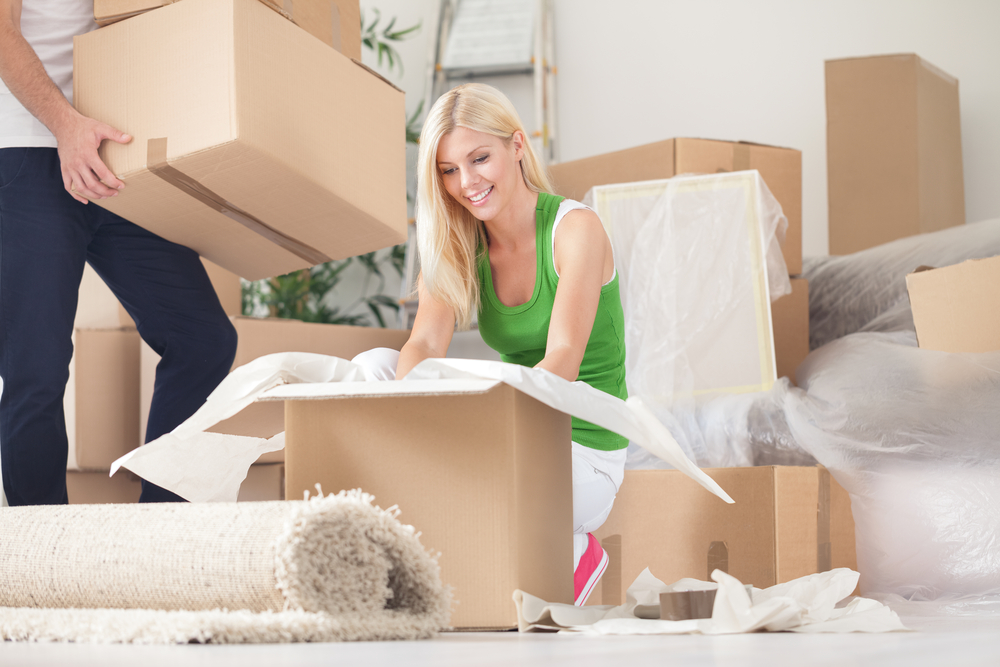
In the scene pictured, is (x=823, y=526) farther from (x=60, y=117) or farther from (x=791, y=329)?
(x=60, y=117)

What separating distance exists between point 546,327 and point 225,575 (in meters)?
0.57

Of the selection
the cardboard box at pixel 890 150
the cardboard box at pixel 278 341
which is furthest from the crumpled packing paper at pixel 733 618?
the cardboard box at pixel 890 150

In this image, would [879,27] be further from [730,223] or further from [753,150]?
[730,223]

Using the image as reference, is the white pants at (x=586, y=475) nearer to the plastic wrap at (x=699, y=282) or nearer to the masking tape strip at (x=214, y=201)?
the masking tape strip at (x=214, y=201)

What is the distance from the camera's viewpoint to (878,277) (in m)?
1.85

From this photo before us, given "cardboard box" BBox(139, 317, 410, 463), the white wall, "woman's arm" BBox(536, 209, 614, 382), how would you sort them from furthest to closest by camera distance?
the white wall
"cardboard box" BBox(139, 317, 410, 463)
"woman's arm" BBox(536, 209, 614, 382)

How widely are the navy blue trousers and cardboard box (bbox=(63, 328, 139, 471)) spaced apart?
1.82 feet

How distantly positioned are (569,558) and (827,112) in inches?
65.3

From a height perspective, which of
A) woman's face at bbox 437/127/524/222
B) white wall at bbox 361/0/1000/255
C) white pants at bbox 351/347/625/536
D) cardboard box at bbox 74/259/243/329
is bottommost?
white pants at bbox 351/347/625/536

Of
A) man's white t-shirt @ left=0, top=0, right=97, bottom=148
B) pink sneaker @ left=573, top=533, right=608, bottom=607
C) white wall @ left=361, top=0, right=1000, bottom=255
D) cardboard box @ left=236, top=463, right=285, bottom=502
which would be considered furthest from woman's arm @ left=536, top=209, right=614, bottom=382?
white wall @ left=361, top=0, right=1000, bottom=255

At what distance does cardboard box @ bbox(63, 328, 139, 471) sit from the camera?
177 cm

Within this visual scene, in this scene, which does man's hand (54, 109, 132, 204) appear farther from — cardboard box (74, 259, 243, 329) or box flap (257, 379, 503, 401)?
cardboard box (74, 259, 243, 329)

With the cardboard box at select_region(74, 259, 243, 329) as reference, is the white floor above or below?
below

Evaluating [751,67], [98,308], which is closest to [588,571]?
[98,308]
